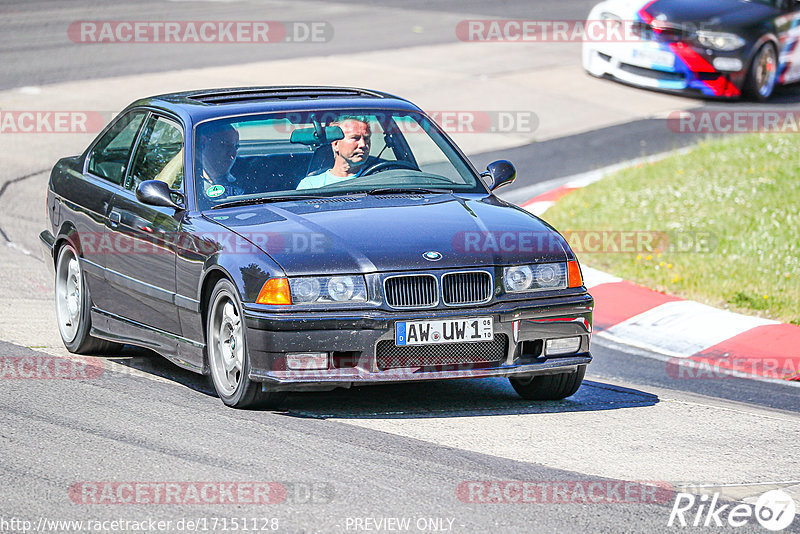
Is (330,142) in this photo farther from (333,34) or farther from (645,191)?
(333,34)

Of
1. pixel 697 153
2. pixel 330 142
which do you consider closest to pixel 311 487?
pixel 330 142

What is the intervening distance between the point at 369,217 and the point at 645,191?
6966mm

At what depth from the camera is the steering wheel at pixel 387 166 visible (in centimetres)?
799

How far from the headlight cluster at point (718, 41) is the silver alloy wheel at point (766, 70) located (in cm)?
47

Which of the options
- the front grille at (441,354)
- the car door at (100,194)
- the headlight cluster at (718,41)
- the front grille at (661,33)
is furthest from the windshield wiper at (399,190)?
the headlight cluster at (718,41)

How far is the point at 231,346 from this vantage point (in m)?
7.07

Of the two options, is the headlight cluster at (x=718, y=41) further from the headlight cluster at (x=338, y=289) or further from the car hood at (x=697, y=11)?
A: the headlight cluster at (x=338, y=289)

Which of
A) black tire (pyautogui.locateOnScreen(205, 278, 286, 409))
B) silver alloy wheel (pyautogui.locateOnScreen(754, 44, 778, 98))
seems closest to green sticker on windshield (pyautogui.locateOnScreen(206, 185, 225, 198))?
black tire (pyautogui.locateOnScreen(205, 278, 286, 409))

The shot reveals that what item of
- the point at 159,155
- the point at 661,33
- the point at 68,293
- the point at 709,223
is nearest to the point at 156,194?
the point at 159,155

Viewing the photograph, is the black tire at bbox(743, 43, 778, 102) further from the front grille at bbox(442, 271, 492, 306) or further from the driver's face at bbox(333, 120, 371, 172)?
the front grille at bbox(442, 271, 492, 306)

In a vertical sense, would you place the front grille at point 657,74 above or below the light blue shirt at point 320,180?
below

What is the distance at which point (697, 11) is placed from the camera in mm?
19250

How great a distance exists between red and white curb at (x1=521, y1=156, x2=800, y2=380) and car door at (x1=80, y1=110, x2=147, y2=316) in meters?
3.61

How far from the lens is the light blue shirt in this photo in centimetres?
776
